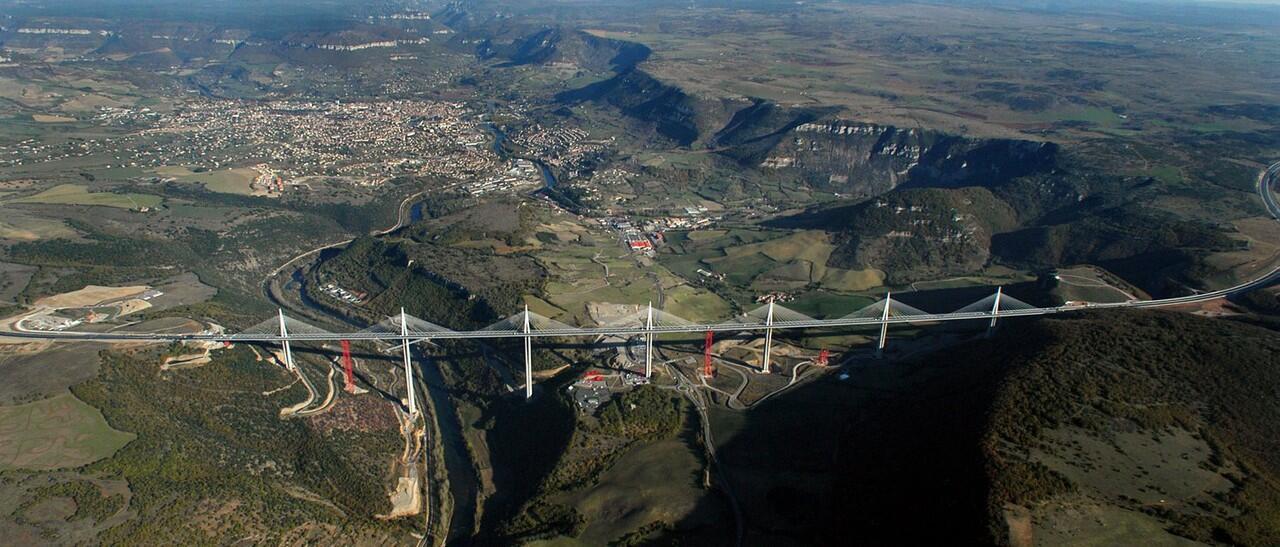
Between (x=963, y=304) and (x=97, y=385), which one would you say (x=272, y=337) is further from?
(x=963, y=304)

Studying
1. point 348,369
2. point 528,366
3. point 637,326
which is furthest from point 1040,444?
point 348,369

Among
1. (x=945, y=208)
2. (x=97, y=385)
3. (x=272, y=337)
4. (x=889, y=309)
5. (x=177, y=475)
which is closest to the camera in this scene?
(x=177, y=475)

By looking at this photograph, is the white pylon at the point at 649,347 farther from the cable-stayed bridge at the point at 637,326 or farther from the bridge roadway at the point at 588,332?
the bridge roadway at the point at 588,332

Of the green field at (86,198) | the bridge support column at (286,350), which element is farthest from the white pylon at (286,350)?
the green field at (86,198)

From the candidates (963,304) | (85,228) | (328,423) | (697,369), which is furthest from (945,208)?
(85,228)

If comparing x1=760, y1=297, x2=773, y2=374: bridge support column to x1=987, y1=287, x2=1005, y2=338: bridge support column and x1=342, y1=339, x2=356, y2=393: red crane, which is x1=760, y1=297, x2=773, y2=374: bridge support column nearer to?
x1=987, y1=287, x2=1005, y2=338: bridge support column

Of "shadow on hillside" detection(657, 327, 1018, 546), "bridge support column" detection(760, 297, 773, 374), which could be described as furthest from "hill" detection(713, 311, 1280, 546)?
"bridge support column" detection(760, 297, 773, 374)
